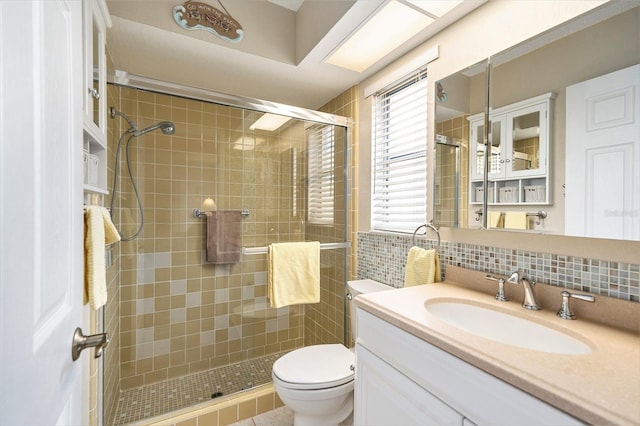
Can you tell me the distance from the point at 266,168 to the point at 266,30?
2.87ft

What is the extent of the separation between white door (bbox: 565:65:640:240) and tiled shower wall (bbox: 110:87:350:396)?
1.52 m

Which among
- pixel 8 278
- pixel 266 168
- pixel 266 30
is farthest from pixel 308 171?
pixel 8 278

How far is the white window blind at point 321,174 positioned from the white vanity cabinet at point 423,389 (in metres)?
1.09

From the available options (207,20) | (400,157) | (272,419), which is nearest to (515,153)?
(400,157)

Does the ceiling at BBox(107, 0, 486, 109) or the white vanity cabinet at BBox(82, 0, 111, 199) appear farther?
the ceiling at BBox(107, 0, 486, 109)

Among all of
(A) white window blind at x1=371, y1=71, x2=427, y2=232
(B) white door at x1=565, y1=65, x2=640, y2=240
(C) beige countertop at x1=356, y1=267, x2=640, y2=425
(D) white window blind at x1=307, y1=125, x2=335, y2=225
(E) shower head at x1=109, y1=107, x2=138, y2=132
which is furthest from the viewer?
(D) white window blind at x1=307, y1=125, x2=335, y2=225

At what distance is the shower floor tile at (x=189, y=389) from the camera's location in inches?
65.7

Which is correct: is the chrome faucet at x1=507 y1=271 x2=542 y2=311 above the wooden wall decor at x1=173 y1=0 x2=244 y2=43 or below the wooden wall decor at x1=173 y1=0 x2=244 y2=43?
below

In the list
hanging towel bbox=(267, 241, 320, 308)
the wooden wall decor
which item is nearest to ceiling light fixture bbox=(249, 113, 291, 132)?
the wooden wall decor

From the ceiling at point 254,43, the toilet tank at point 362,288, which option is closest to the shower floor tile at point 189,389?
the toilet tank at point 362,288

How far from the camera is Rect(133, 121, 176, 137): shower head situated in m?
1.75

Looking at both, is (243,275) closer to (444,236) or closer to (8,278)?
(444,236)

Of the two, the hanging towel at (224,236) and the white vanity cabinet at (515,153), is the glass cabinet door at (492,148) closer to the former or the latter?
the white vanity cabinet at (515,153)

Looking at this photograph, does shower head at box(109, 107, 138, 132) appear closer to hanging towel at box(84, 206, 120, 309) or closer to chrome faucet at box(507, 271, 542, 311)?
hanging towel at box(84, 206, 120, 309)
